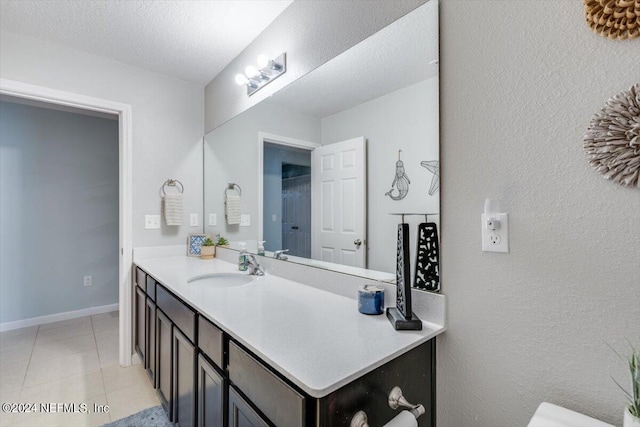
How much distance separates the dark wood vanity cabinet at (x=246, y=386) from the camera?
2.44ft

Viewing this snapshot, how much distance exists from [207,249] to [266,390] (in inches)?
75.0

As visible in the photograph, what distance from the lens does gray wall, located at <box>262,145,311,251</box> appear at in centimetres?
190

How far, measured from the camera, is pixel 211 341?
1137mm

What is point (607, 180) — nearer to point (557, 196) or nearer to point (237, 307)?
point (557, 196)

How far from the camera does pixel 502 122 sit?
0.89 metres

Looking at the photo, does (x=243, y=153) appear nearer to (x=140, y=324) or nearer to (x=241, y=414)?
(x=140, y=324)

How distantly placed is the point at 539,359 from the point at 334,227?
915 millimetres

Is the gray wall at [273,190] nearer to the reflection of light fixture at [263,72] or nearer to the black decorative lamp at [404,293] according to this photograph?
the reflection of light fixture at [263,72]

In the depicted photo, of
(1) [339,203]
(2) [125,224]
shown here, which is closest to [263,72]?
(1) [339,203]

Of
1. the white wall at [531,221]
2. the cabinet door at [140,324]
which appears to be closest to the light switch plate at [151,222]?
the cabinet door at [140,324]

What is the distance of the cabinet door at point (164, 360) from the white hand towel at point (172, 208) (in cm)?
91

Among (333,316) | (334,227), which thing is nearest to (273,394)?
(333,316)

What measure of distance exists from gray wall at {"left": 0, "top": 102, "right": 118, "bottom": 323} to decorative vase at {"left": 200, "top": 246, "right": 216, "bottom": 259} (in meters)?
1.82

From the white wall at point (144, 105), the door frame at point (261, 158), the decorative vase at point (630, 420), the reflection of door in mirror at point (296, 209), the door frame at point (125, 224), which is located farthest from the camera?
the door frame at point (125, 224)
